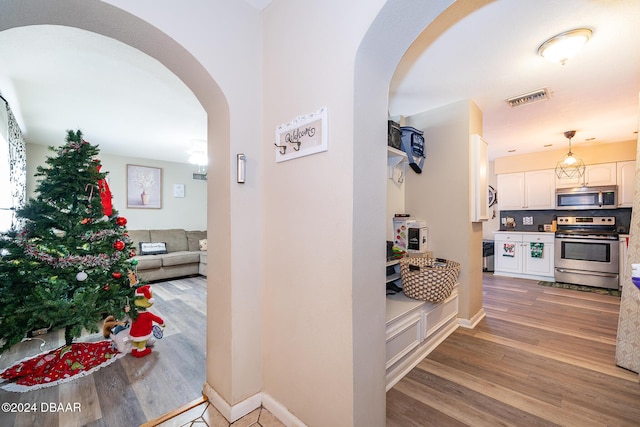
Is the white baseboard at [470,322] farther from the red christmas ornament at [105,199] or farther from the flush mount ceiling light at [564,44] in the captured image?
the red christmas ornament at [105,199]

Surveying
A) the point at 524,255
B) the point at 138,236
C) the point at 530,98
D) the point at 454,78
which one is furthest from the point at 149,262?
the point at 524,255

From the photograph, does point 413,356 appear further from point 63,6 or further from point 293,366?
point 63,6

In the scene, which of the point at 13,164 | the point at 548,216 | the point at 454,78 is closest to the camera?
the point at 454,78

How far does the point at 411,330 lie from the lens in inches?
78.9

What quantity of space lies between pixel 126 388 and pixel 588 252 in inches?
245

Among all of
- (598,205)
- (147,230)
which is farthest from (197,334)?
(598,205)

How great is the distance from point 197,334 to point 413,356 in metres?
2.05

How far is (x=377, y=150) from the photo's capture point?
1.24 m

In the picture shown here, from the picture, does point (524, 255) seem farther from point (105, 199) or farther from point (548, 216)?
point (105, 199)

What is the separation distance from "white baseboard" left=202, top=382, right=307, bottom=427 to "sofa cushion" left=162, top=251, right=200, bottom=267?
3.74 meters

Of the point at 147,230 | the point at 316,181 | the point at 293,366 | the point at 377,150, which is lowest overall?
the point at 293,366

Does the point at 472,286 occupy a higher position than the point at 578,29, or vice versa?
the point at 578,29

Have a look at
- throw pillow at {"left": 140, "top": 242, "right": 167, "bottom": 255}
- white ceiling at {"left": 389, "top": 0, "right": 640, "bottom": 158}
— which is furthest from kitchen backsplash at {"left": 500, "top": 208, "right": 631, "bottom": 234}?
throw pillow at {"left": 140, "top": 242, "right": 167, "bottom": 255}

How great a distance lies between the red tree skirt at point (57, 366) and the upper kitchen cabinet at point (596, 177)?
689 centimetres
